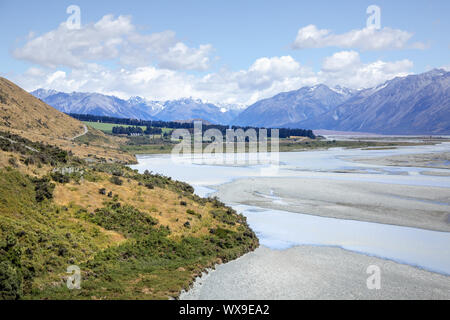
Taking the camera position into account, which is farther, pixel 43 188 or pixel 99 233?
pixel 43 188

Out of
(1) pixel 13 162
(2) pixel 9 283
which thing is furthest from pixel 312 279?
(1) pixel 13 162

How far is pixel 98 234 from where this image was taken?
28109 mm

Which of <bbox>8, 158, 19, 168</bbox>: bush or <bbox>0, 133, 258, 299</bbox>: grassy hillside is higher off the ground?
<bbox>8, 158, 19, 168</bbox>: bush

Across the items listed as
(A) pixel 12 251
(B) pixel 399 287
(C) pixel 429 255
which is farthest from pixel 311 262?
(A) pixel 12 251

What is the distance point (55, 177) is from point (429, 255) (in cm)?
3157

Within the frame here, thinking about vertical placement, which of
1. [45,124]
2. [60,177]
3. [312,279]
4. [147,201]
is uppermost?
[45,124]

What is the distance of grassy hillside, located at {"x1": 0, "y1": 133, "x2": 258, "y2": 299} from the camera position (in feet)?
70.5

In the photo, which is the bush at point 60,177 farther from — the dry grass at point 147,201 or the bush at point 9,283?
the bush at point 9,283

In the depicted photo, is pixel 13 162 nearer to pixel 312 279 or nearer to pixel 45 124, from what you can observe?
pixel 312 279

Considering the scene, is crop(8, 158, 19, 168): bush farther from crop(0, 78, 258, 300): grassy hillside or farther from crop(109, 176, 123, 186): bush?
crop(109, 176, 123, 186): bush

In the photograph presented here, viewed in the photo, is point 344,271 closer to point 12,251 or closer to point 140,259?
point 140,259

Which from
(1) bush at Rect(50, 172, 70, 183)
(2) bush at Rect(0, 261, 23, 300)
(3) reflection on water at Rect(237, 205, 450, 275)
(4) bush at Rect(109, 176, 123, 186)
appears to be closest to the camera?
(2) bush at Rect(0, 261, 23, 300)

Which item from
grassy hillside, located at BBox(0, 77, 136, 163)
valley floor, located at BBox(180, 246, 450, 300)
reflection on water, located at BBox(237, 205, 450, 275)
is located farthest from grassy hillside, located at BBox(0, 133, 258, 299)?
grassy hillside, located at BBox(0, 77, 136, 163)

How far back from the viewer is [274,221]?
41.8 m
